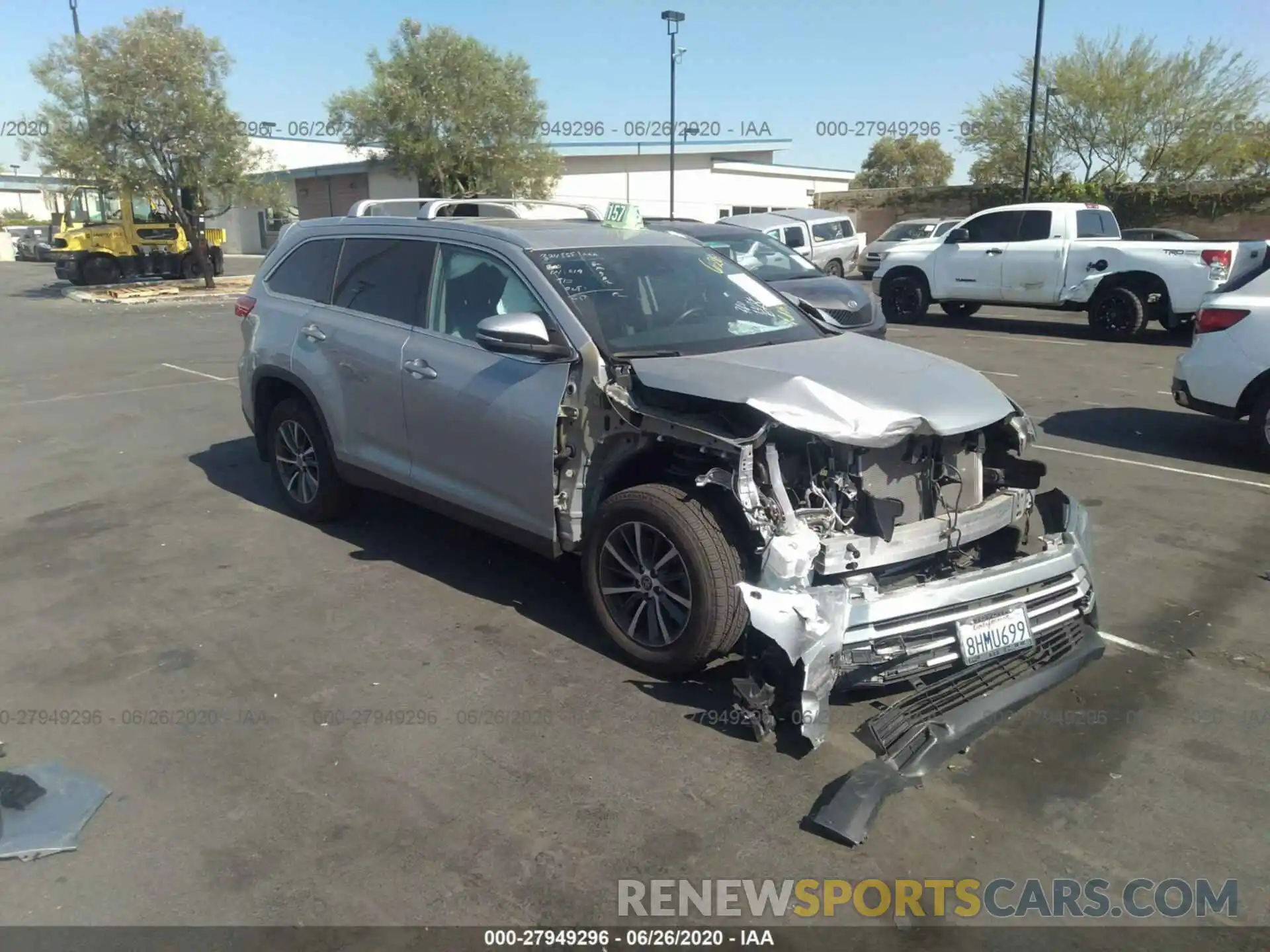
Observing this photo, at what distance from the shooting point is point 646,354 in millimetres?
4578

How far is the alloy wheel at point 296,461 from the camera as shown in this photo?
6.26 metres

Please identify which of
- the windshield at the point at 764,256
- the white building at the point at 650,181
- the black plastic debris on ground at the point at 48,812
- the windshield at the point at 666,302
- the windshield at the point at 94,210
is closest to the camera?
the black plastic debris on ground at the point at 48,812

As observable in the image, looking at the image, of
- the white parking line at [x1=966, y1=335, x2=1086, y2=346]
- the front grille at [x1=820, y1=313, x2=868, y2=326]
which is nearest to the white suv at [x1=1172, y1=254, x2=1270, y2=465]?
the front grille at [x1=820, y1=313, x2=868, y2=326]

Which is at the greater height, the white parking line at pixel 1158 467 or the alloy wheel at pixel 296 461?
the alloy wheel at pixel 296 461

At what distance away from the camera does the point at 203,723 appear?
13.2ft

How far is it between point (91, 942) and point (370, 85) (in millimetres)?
32235

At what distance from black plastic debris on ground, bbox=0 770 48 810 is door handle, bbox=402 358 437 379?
2474 mm

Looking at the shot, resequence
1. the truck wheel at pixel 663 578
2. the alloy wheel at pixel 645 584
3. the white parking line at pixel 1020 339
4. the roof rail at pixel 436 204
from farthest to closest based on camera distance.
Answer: the white parking line at pixel 1020 339, the roof rail at pixel 436 204, the alloy wheel at pixel 645 584, the truck wheel at pixel 663 578

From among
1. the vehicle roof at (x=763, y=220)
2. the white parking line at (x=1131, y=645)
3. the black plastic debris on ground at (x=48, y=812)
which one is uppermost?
the vehicle roof at (x=763, y=220)

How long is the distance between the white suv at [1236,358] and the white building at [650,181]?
109 ft

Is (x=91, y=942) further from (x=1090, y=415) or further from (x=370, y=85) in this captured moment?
(x=370, y=85)

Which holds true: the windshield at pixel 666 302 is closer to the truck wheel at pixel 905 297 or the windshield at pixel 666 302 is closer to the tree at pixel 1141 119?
the truck wheel at pixel 905 297

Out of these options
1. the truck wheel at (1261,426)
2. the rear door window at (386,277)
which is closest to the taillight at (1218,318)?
the truck wheel at (1261,426)

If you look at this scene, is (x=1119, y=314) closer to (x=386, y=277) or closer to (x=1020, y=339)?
(x=1020, y=339)
